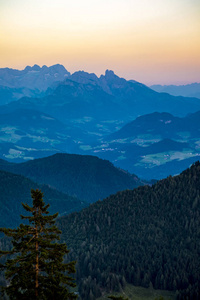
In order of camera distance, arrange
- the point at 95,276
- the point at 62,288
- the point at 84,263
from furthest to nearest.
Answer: the point at 84,263, the point at 95,276, the point at 62,288

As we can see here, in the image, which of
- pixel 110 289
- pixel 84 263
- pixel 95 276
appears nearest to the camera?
pixel 110 289

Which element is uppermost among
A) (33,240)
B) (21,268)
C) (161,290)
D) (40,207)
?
(40,207)

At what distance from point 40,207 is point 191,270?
445 ft

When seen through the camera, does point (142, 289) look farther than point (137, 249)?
No

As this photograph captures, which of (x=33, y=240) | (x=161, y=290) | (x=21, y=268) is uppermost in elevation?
(x=33, y=240)

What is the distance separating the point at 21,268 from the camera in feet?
167

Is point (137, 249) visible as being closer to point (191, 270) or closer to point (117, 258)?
point (117, 258)

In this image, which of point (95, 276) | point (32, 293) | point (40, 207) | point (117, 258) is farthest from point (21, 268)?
point (117, 258)

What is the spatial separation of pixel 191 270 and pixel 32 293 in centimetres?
13357

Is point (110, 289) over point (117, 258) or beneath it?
beneath

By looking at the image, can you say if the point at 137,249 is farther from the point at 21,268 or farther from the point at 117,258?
the point at 21,268

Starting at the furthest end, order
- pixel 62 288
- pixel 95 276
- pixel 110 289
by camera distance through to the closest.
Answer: pixel 95 276
pixel 110 289
pixel 62 288

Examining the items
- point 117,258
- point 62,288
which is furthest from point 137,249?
point 62,288

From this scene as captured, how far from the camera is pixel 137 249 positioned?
19512cm
